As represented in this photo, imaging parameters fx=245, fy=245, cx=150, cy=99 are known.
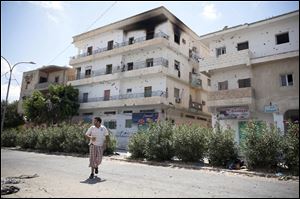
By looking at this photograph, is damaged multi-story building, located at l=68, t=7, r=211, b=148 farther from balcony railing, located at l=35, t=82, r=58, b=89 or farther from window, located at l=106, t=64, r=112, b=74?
balcony railing, located at l=35, t=82, r=58, b=89

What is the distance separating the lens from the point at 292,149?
838 cm

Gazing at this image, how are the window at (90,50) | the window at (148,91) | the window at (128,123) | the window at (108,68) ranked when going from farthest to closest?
1. the window at (90,50)
2. the window at (108,68)
3. the window at (128,123)
4. the window at (148,91)

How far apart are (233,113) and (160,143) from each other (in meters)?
9.98

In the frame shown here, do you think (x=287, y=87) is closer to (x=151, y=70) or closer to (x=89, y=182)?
(x=151, y=70)

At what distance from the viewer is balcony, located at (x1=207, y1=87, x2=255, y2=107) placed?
18.8m

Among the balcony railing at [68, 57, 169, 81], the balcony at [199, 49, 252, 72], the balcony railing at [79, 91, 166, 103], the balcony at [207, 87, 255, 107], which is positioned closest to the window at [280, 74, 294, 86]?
the balcony at [207, 87, 255, 107]

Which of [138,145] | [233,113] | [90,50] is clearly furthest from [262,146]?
[90,50]

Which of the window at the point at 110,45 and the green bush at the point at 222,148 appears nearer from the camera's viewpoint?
the green bush at the point at 222,148

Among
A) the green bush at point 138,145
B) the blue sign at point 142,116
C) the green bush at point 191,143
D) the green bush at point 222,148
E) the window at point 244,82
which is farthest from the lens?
the blue sign at point 142,116

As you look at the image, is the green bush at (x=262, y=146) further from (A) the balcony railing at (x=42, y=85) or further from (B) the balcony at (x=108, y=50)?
(A) the balcony railing at (x=42, y=85)

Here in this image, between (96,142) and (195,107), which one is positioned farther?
(195,107)

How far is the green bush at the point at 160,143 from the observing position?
12141 mm

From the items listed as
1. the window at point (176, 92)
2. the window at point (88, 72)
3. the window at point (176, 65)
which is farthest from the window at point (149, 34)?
the window at point (88, 72)

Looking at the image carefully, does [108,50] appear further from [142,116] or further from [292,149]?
[292,149]
